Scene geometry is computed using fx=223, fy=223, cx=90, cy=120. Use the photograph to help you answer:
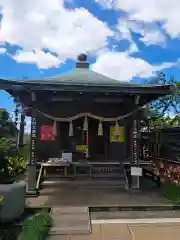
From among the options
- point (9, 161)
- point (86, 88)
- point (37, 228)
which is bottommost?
point (37, 228)

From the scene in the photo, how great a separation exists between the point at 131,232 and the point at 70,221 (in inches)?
53.6

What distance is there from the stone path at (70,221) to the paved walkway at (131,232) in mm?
162

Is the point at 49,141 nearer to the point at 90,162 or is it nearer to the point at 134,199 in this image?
the point at 90,162

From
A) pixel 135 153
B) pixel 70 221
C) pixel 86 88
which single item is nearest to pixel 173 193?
pixel 135 153

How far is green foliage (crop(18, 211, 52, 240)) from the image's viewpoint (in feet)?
13.5

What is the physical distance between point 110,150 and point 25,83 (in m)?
4.59

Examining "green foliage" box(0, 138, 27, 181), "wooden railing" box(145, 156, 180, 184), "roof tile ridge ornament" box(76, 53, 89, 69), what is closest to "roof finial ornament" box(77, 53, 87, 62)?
"roof tile ridge ornament" box(76, 53, 89, 69)

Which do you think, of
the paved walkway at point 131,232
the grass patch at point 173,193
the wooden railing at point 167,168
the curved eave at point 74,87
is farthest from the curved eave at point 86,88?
the paved walkway at point 131,232

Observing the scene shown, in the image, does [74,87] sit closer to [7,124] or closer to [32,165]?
[32,165]

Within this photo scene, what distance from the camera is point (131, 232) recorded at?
4.55 metres

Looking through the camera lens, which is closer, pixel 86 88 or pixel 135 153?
pixel 86 88

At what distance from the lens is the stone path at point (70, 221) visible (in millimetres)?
4591

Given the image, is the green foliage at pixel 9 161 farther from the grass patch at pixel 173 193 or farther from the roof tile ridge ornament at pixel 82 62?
the grass patch at pixel 173 193

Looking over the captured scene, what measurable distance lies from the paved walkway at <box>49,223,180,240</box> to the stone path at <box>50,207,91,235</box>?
0.53ft
